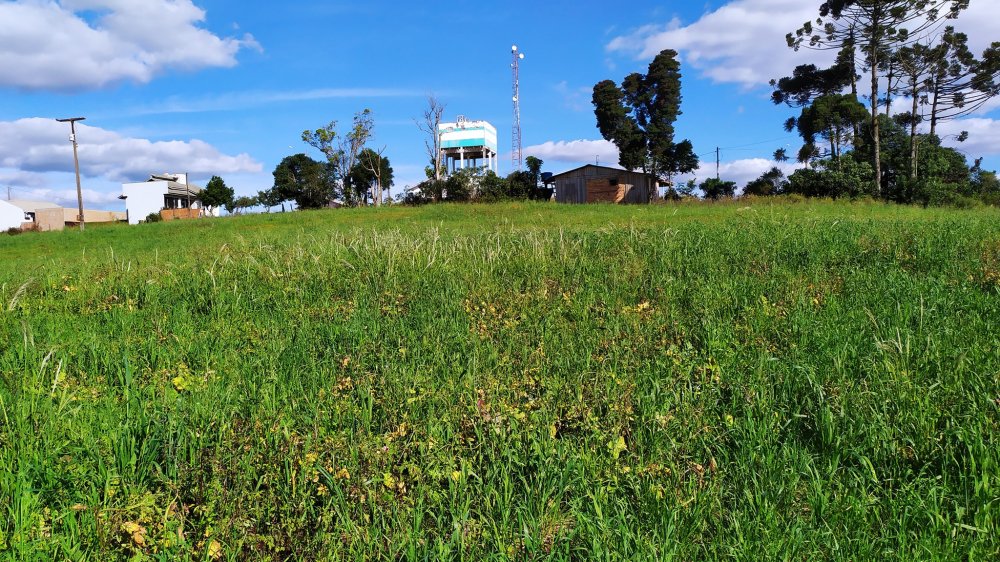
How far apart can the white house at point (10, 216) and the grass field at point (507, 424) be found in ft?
257

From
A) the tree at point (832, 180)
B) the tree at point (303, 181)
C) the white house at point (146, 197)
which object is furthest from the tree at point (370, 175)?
the tree at point (832, 180)

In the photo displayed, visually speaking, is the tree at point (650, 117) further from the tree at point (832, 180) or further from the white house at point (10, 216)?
the white house at point (10, 216)

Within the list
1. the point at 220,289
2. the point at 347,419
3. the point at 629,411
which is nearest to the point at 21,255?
the point at 220,289

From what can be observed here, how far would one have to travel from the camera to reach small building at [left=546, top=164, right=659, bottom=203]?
135 feet

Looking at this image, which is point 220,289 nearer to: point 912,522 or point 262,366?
point 262,366

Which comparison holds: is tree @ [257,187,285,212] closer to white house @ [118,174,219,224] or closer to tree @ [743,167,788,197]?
white house @ [118,174,219,224]

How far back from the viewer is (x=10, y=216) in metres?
64.1

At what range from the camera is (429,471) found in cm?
261

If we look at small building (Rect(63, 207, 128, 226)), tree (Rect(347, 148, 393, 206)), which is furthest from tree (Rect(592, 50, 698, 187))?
small building (Rect(63, 207, 128, 226))

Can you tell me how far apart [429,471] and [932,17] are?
4177 centimetres

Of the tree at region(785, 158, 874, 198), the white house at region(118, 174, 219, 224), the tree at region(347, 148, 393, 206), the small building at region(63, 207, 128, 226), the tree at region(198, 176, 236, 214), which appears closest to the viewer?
the tree at region(785, 158, 874, 198)

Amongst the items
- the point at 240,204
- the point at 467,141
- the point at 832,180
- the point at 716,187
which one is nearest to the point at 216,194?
the point at 240,204

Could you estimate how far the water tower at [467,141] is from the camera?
57.6 m

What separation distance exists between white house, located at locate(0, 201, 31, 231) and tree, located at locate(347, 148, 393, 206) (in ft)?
135
